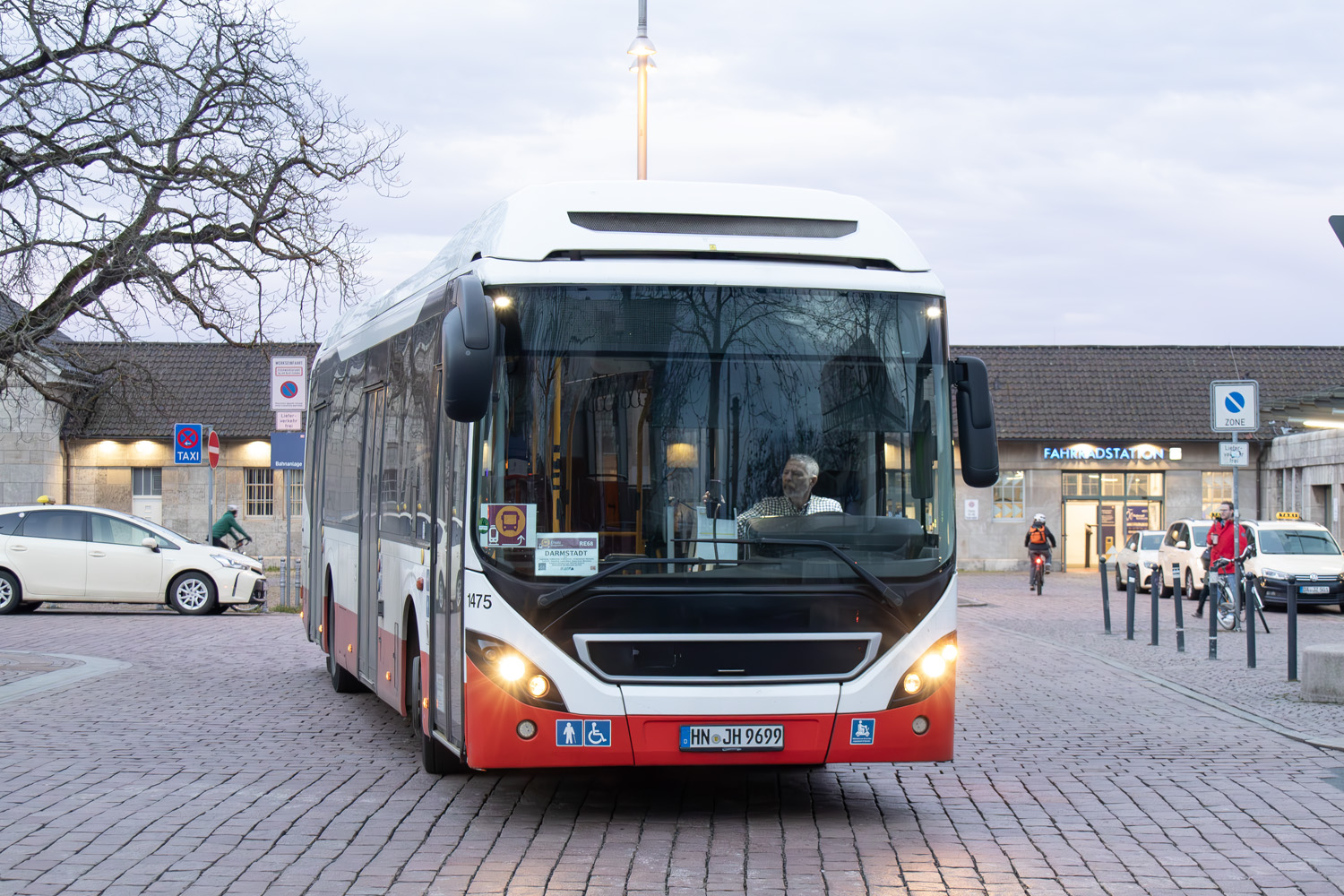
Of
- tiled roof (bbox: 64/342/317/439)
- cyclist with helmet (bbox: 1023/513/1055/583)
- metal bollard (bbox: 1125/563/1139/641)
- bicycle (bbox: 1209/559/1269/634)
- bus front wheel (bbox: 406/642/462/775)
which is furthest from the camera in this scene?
tiled roof (bbox: 64/342/317/439)

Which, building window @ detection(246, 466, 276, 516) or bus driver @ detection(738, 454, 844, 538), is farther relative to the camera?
building window @ detection(246, 466, 276, 516)

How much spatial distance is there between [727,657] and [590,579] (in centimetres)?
76

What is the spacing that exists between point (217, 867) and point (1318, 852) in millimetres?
4838

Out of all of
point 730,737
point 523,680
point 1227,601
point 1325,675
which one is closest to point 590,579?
point 523,680

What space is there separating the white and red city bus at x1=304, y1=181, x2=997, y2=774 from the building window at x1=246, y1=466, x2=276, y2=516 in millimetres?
41061

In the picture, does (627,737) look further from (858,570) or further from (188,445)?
(188,445)

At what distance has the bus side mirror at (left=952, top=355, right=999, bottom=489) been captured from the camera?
8.12 meters

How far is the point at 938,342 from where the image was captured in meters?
8.21

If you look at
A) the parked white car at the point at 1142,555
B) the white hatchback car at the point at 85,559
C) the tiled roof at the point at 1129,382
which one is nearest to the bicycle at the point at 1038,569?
the parked white car at the point at 1142,555

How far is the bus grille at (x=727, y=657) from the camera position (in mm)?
7742

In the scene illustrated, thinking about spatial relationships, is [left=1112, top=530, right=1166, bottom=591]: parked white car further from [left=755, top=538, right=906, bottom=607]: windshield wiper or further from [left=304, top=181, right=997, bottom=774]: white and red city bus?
[left=755, top=538, right=906, bottom=607]: windshield wiper

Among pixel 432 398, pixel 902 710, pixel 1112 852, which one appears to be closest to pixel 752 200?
pixel 432 398

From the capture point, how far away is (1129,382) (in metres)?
50.8

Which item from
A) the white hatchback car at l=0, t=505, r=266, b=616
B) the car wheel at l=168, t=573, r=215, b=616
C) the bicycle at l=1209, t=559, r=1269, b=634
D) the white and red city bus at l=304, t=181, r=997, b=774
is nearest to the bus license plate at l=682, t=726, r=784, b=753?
the white and red city bus at l=304, t=181, r=997, b=774
